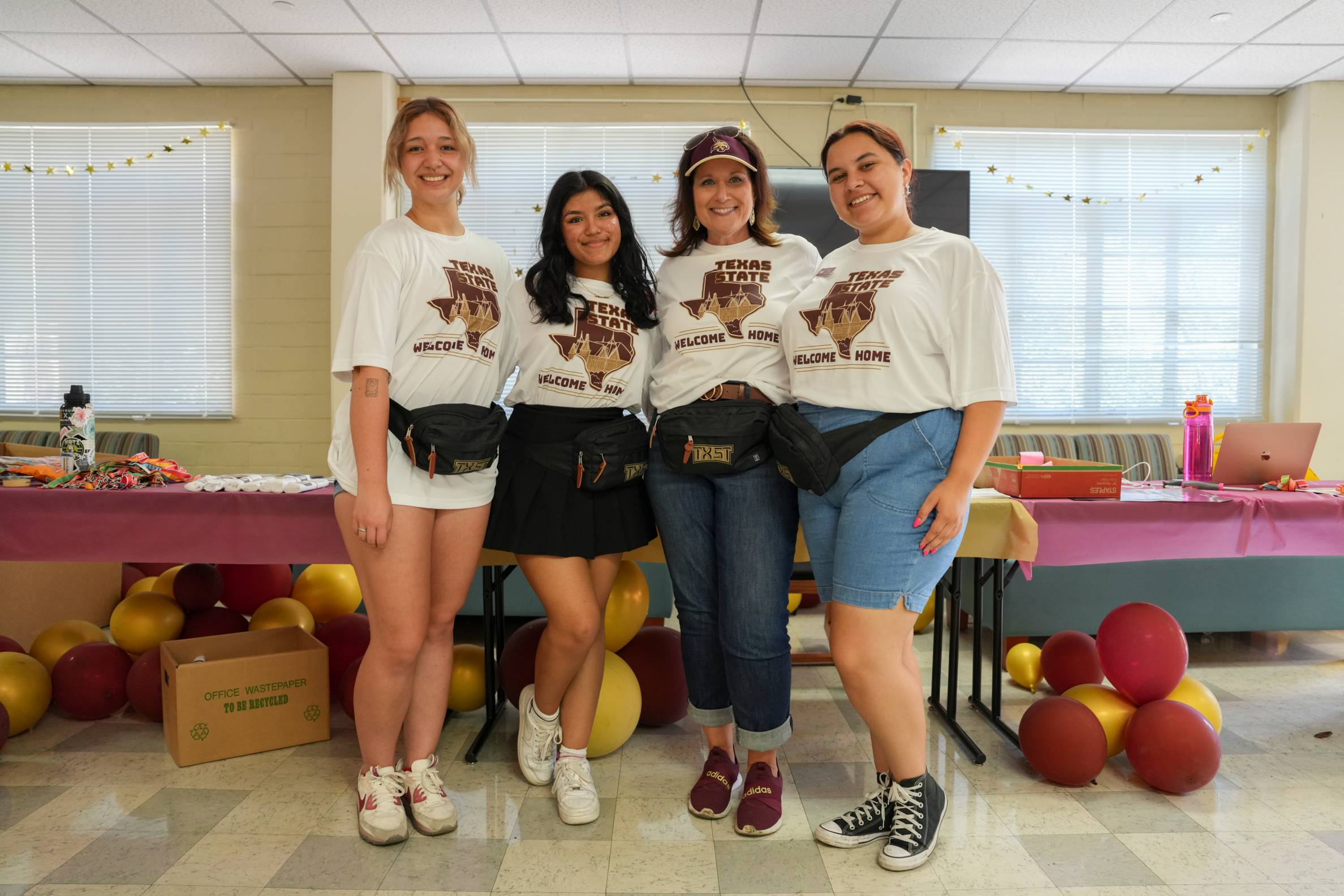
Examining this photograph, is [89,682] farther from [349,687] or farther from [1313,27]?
[1313,27]

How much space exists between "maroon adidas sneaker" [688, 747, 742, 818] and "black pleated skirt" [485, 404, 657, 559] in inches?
21.9

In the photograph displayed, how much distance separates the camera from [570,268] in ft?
6.41

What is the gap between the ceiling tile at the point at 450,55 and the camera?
438 cm

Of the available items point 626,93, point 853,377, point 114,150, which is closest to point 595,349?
point 853,377

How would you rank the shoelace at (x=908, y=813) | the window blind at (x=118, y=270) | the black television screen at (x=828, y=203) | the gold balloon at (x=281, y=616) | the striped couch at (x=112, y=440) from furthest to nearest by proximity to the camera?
the window blind at (x=118, y=270) < the black television screen at (x=828, y=203) < the striped couch at (x=112, y=440) < the gold balloon at (x=281, y=616) < the shoelace at (x=908, y=813)

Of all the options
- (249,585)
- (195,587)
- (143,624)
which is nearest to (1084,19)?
(249,585)

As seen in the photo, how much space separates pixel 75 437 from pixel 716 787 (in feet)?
6.84

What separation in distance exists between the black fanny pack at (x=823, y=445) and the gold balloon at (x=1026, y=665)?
1.52 meters

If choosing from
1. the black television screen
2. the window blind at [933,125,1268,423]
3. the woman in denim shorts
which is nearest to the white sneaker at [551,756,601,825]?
the woman in denim shorts

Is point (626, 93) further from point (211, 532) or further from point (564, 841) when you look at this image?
point (564, 841)

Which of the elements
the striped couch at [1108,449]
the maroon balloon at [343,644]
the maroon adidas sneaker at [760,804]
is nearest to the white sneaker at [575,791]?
the maroon adidas sneaker at [760,804]

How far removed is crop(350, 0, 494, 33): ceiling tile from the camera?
4.00 meters

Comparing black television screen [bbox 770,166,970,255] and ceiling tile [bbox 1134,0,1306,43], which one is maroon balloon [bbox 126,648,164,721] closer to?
black television screen [bbox 770,166,970,255]

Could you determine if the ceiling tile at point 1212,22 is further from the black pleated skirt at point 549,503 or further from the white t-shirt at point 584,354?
the black pleated skirt at point 549,503
